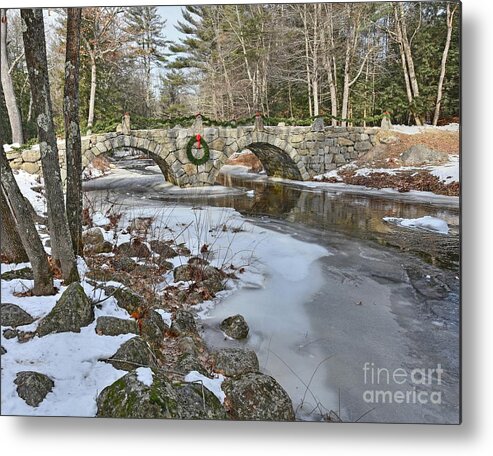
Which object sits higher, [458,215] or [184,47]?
[184,47]

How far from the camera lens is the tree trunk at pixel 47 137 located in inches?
87.5

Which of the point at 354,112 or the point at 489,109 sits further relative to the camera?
the point at 354,112

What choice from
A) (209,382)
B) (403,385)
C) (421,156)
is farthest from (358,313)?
(421,156)

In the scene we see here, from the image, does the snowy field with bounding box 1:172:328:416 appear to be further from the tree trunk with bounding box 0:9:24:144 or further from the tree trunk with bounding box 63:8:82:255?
the tree trunk with bounding box 0:9:24:144

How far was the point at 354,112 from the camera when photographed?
2520 mm

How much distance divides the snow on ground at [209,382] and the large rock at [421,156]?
5.23ft

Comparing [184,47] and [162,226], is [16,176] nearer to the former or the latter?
[162,226]

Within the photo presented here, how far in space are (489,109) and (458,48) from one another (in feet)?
1.15

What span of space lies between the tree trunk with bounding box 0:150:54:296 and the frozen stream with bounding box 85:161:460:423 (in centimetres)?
37

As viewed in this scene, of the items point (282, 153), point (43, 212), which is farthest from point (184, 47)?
point (43, 212)

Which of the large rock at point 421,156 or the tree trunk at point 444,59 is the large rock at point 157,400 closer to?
the large rock at point 421,156

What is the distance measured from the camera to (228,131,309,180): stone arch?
2682 mm

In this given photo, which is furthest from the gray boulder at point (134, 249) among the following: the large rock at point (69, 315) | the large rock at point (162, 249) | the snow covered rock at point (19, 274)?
the snow covered rock at point (19, 274)

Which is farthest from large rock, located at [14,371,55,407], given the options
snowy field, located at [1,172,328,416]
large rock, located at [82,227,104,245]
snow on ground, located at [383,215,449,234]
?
snow on ground, located at [383,215,449,234]
